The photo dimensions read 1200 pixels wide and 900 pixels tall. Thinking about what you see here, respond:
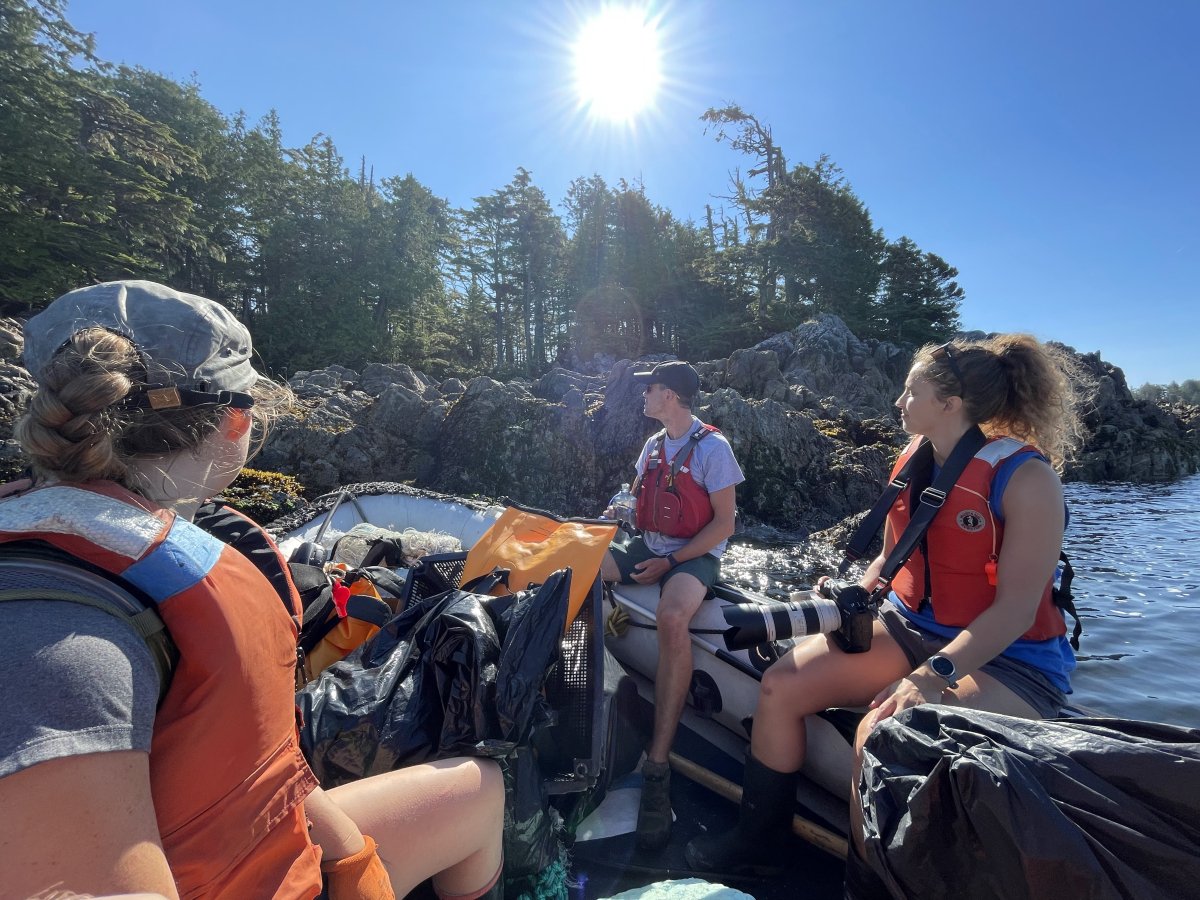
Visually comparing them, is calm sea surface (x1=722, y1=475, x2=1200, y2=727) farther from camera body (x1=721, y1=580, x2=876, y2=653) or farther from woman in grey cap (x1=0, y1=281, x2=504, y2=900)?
woman in grey cap (x1=0, y1=281, x2=504, y2=900)

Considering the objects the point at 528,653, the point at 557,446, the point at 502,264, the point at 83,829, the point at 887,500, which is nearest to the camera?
the point at 83,829

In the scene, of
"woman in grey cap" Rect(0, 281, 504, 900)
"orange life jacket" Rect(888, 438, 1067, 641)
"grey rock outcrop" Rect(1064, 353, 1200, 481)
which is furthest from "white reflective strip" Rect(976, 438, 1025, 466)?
"grey rock outcrop" Rect(1064, 353, 1200, 481)

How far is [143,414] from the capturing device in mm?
1088

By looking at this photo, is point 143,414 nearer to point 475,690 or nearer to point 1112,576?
point 475,690

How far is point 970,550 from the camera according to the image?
2.43m

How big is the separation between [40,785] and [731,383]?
18.1 meters

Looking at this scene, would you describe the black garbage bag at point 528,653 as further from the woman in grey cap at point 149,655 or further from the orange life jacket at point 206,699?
the orange life jacket at point 206,699

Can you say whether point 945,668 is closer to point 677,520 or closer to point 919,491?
point 919,491

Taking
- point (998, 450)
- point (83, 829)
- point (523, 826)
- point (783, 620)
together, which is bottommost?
point (523, 826)

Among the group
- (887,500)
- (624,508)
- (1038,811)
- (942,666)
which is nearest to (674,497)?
(624,508)

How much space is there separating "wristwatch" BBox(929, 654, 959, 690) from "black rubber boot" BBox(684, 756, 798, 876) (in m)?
0.72

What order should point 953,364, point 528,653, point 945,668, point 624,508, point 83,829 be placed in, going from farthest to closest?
point 624,508 < point 953,364 < point 945,668 < point 528,653 < point 83,829

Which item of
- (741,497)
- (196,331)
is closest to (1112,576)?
(741,497)

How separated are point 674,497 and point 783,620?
1.33 metres
